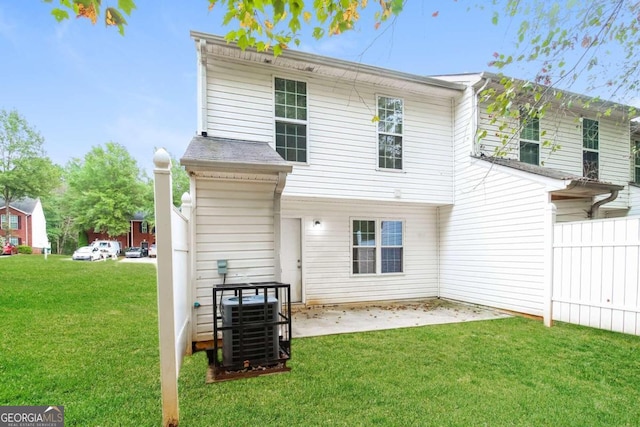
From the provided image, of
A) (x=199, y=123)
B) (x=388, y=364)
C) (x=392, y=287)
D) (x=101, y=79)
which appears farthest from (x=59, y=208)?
(x=388, y=364)

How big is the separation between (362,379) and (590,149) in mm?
9099

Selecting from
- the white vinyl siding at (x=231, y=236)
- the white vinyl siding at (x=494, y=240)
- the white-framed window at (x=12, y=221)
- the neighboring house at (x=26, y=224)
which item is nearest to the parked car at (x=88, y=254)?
the neighboring house at (x=26, y=224)

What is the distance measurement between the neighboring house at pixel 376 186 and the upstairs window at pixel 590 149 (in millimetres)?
44

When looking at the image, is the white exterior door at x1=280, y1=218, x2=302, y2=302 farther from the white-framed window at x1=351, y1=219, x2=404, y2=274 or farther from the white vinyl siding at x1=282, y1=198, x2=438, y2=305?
the white-framed window at x1=351, y1=219, x2=404, y2=274

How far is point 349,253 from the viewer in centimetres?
701

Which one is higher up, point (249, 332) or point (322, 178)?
point (322, 178)

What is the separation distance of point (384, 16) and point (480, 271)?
5.98 meters

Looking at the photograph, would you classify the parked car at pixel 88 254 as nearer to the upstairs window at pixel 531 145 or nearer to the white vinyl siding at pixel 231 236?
the white vinyl siding at pixel 231 236

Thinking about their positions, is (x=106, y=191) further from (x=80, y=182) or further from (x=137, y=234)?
(x=137, y=234)

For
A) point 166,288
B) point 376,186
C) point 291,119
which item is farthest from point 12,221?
point 166,288

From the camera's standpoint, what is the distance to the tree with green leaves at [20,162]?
20.3 metres

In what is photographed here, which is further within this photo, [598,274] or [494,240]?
[494,240]

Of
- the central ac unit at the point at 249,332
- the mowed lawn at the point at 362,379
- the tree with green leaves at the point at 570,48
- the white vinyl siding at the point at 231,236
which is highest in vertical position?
the tree with green leaves at the point at 570,48

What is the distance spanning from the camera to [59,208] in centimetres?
2927
